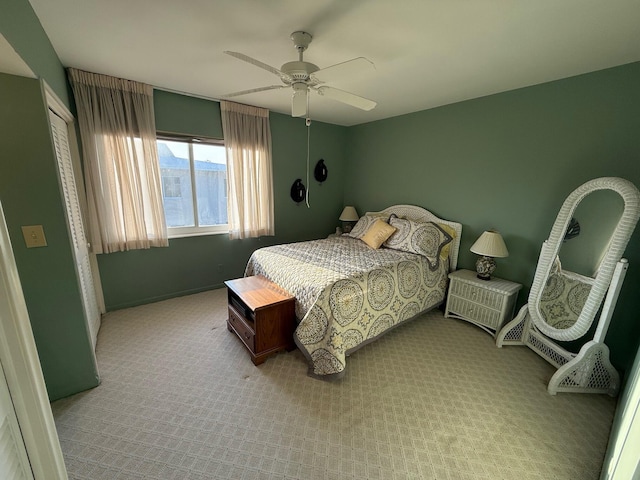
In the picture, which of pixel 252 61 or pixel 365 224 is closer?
pixel 252 61

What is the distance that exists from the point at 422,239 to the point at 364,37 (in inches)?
81.5

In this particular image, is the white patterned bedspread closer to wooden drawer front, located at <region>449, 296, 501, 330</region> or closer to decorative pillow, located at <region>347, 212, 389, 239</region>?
wooden drawer front, located at <region>449, 296, 501, 330</region>

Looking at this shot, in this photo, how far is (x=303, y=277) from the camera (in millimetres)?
2240

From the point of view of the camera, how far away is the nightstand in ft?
6.89

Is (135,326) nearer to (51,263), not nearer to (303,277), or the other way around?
(51,263)

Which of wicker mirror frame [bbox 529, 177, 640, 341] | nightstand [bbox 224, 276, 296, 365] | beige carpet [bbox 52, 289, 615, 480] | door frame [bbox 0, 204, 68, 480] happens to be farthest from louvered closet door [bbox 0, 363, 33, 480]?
wicker mirror frame [bbox 529, 177, 640, 341]

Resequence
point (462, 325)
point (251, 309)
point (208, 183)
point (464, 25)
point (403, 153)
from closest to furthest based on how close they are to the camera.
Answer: point (464, 25), point (251, 309), point (462, 325), point (208, 183), point (403, 153)

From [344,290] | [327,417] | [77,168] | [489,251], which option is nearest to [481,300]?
[489,251]

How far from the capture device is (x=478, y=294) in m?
2.71

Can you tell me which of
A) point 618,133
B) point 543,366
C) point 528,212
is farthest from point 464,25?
point 543,366

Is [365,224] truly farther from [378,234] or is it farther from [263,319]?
[263,319]

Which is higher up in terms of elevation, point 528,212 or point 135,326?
point 528,212

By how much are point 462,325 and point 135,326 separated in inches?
140

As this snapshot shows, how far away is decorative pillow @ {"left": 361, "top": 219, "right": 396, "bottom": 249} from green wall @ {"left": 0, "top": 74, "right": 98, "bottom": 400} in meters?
2.84
